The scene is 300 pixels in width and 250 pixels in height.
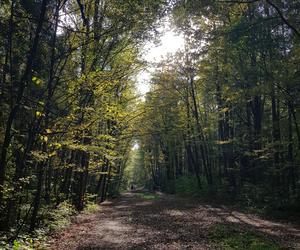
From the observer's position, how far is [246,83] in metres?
20.2

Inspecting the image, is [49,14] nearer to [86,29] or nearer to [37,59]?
[86,29]

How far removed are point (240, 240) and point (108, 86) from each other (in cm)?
690

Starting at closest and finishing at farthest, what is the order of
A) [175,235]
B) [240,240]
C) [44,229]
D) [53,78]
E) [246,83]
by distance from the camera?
[53,78], [240,240], [175,235], [44,229], [246,83]

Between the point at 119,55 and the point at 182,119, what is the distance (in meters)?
16.3

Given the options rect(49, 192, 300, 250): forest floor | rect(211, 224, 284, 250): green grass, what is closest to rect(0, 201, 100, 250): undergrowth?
rect(49, 192, 300, 250): forest floor

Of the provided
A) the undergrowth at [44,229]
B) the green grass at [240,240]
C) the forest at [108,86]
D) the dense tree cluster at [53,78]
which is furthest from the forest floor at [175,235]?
the dense tree cluster at [53,78]

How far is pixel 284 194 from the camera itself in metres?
17.2

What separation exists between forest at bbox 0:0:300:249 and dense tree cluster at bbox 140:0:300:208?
0.08 metres

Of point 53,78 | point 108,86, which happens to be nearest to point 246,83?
point 108,86

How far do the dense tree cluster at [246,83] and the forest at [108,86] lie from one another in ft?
0.27

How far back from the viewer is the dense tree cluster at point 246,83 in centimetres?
1248

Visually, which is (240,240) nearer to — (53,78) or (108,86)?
(108,86)

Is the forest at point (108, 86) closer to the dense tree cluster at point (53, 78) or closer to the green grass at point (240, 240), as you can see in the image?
the dense tree cluster at point (53, 78)

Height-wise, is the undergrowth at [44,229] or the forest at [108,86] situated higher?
the forest at [108,86]
